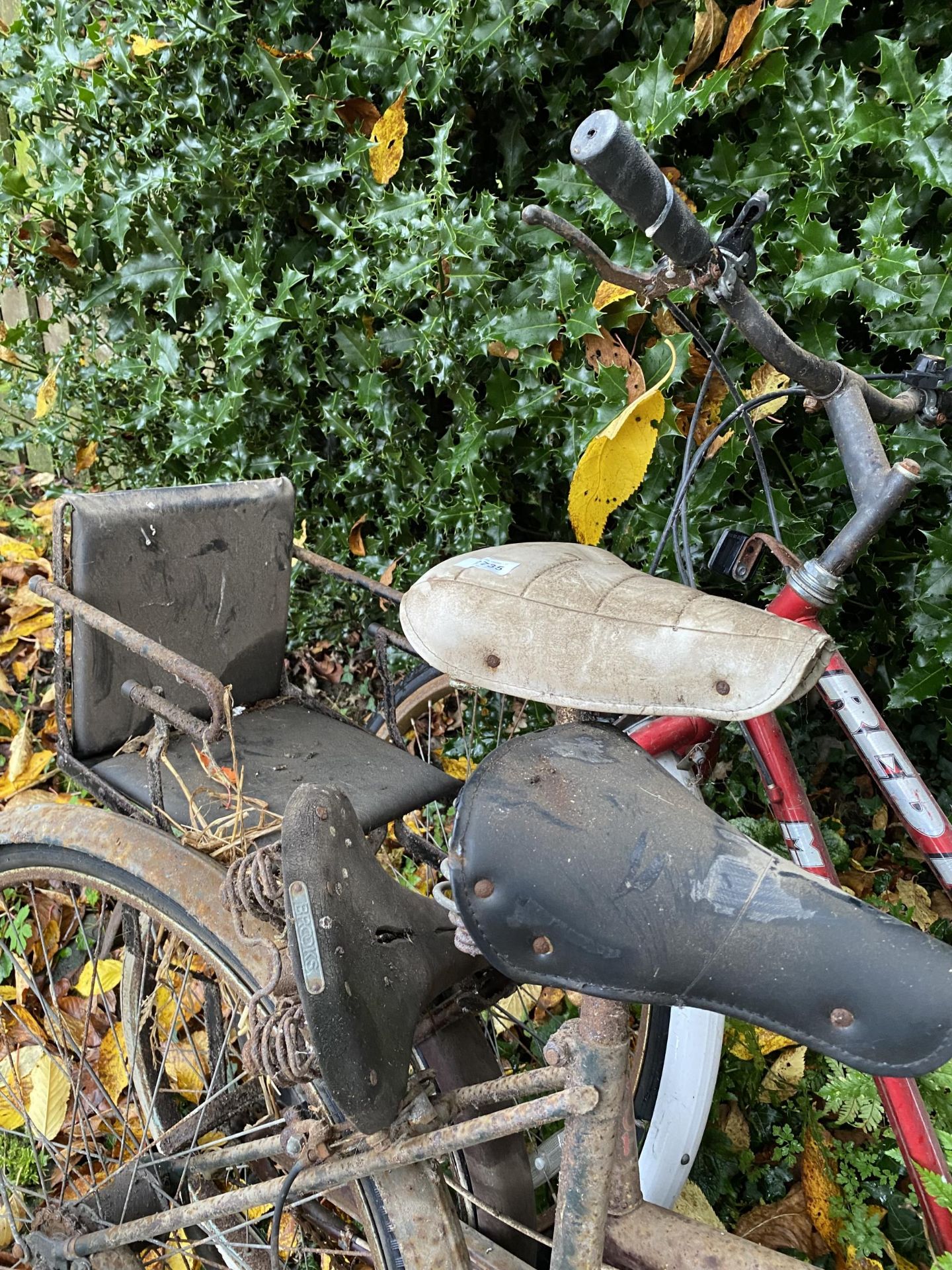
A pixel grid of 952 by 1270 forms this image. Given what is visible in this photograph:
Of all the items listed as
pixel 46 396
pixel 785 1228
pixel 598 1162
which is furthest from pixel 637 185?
pixel 46 396

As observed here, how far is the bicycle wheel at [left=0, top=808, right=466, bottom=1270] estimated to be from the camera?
1331 mm

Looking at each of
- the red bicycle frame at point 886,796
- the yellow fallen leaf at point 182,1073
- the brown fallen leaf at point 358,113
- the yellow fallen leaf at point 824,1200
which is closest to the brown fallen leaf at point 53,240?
the brown fallen leaf at point 358,113

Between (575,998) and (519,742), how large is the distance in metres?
1.34

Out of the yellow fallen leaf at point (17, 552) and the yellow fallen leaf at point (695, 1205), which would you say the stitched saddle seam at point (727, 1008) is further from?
the yellow fallen leaf at point (17, 552)

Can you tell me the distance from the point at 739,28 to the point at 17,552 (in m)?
2.88

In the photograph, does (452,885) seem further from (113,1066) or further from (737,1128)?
(113,1066)

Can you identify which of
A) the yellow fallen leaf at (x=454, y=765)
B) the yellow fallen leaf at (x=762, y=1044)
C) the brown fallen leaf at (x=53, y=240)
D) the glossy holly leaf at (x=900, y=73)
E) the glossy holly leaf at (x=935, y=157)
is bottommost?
the yellow fallen leaf at (x=762, y=1044)

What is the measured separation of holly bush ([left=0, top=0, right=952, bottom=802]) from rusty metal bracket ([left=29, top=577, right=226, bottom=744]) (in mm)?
997

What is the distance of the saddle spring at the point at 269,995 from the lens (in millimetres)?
1152

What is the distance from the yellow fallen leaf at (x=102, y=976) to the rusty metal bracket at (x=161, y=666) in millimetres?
1045

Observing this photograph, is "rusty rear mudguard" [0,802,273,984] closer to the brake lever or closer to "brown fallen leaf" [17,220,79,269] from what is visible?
the brake lever

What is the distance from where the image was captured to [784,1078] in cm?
190

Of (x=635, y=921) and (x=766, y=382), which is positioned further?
(x=766, y=382)

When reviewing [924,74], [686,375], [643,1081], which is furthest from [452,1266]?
[924,74]
